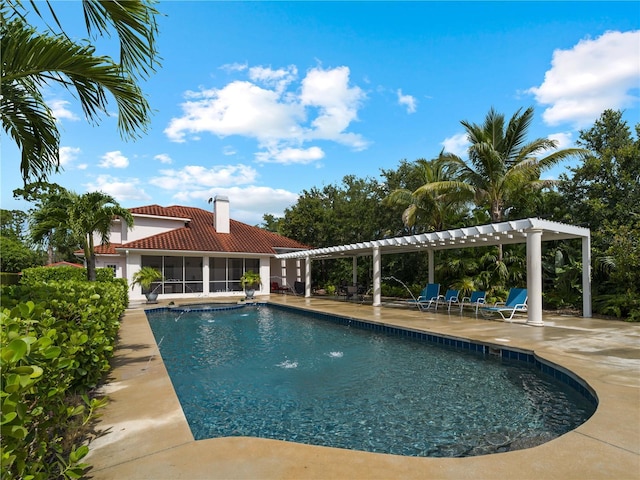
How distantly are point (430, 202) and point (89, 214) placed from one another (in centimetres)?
1470

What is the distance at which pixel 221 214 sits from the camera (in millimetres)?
25562

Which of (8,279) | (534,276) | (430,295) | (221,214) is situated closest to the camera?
(534,276)

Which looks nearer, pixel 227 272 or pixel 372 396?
pixel 372 396

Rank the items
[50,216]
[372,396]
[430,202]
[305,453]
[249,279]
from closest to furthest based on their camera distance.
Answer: [305,453] < [372,396] < [50,216] < [430,202] < [249,279]

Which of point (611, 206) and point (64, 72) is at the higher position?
point (64, 72)

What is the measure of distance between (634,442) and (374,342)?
258 inches

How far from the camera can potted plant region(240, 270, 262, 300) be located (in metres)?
20.8

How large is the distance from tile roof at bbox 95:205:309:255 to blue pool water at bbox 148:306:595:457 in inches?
497

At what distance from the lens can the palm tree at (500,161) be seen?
579 inches

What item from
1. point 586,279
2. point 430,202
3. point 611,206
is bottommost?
point 586,279

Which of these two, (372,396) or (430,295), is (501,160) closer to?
(430,295)

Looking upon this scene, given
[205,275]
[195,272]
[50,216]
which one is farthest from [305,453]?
[195,272]

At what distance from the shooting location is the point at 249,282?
21.7 meters

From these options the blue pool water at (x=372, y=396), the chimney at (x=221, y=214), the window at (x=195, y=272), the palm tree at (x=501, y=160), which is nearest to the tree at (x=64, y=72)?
A: the blue pool water at (x=372, y=396)
